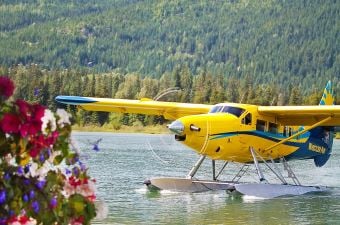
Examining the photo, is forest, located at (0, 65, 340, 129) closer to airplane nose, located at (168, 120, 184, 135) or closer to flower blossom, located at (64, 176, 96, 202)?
airplane nose, located at (168, 120, 184, 135)

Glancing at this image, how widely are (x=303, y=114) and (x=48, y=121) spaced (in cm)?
1344

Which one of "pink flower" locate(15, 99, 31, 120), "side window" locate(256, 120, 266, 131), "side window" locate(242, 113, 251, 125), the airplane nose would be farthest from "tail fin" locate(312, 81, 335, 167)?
"pink flower" locate(15, 99, 31, 120)

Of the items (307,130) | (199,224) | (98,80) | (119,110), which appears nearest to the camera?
(199,224)

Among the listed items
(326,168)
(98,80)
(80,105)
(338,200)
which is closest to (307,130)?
(338,200)

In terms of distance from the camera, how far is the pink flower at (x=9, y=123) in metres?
3.88

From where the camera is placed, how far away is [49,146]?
4.12 m

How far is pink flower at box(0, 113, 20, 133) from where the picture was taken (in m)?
3.88

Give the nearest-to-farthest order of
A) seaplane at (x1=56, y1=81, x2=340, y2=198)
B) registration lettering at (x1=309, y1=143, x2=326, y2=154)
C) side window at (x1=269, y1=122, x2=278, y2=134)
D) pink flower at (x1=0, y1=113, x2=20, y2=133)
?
pink flower at (x1=0, y1=113, x2=20, y2=133) → seaplane at (x1=56, y1=81, x2=340, y2=198) → side window at (x1=269, y1=122, x2=278, y2=134) → registration lettering at (x1=309, y1=143, x2=326, y2=154)

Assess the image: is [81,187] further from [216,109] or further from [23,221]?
[216,109]

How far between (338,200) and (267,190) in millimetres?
1450

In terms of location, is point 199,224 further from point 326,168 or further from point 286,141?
point 326,168

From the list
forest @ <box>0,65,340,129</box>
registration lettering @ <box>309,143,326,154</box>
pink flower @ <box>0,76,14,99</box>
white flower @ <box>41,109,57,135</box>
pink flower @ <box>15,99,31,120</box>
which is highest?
pink flower @ <box>0,76,14,99</box>

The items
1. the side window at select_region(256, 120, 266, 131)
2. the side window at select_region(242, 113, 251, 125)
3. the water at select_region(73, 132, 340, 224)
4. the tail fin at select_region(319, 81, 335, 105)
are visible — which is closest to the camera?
the water at select_region(73, 132, 340, 224)

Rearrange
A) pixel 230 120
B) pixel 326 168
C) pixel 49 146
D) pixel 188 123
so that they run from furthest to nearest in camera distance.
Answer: pixel 326 168, pixel 230 120, pixel 188 123, pixel 49 146
